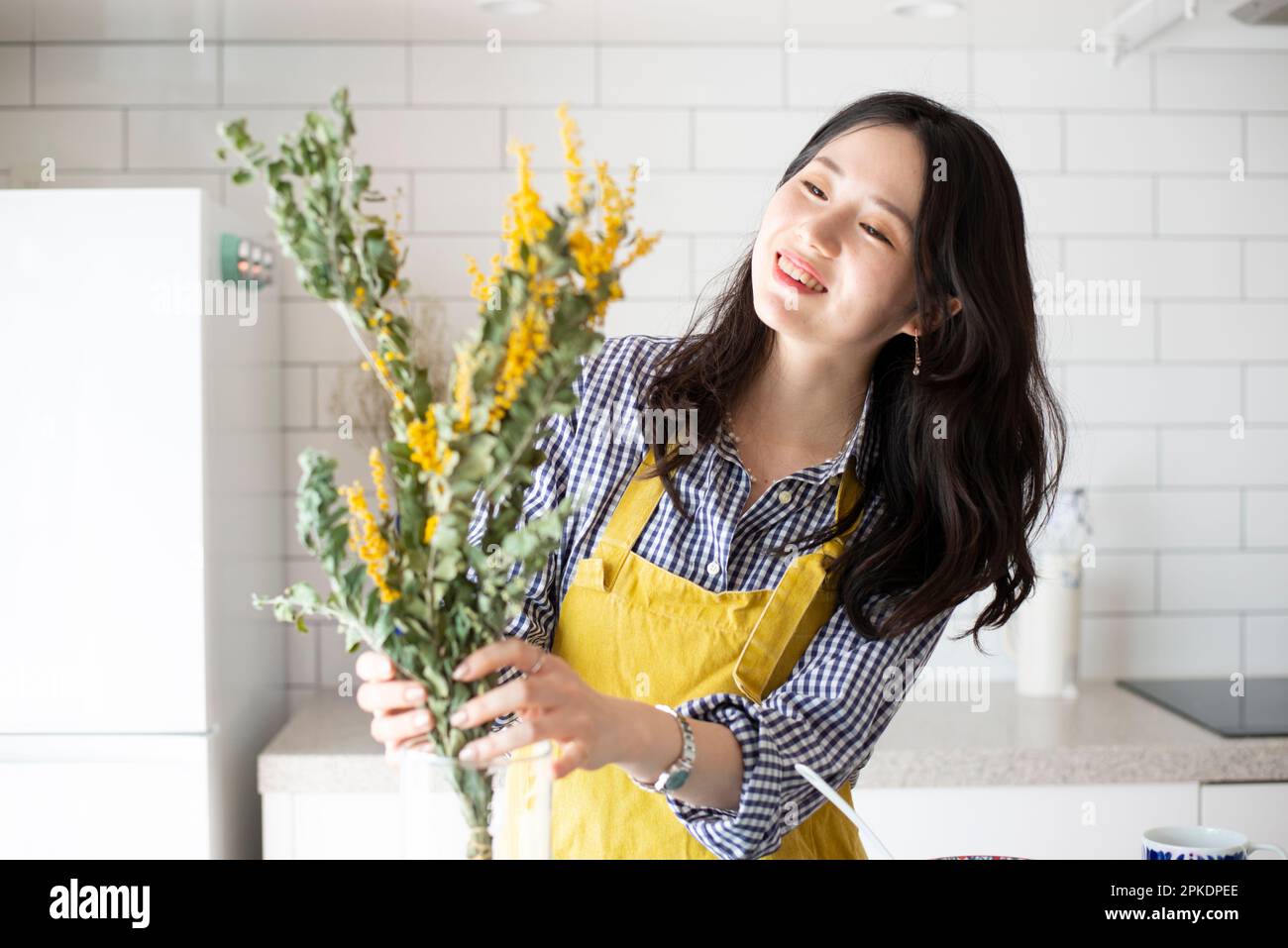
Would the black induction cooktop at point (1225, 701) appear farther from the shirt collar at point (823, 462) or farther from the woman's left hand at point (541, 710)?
the woman's left hand at point (541, 710)

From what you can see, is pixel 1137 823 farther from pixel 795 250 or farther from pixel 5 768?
pixel 5 768

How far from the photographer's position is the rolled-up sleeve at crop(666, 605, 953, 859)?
99 centimetres

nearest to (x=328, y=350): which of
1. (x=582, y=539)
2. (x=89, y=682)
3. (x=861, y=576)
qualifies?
(x=89, y=682)

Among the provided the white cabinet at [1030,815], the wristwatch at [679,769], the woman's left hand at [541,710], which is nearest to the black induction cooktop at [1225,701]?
the white cabinet at [1030,815]

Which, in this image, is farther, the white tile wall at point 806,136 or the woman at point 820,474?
the white tile wall at point 806,136

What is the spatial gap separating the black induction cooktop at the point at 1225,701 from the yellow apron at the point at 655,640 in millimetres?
1177

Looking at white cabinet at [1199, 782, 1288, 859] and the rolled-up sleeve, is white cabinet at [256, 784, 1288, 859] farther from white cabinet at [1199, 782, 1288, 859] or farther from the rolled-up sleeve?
the rolled-up sleeve

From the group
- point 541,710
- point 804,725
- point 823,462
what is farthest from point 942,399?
point 541,710

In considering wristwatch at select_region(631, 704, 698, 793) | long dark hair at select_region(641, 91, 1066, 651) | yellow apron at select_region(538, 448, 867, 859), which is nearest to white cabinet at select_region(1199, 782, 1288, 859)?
long dark hair at select_region(641, 91, 1066, 651)

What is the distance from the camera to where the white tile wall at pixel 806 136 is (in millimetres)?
2375

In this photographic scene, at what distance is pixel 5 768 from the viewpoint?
1.97m

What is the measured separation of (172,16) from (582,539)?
1538 mm

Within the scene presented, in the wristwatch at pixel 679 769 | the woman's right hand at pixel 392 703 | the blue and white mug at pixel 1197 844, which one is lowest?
the blue and white mug at pixel 1197 844

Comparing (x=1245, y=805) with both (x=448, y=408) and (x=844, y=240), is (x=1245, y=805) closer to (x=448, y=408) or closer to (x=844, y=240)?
(x=844, y=240)
